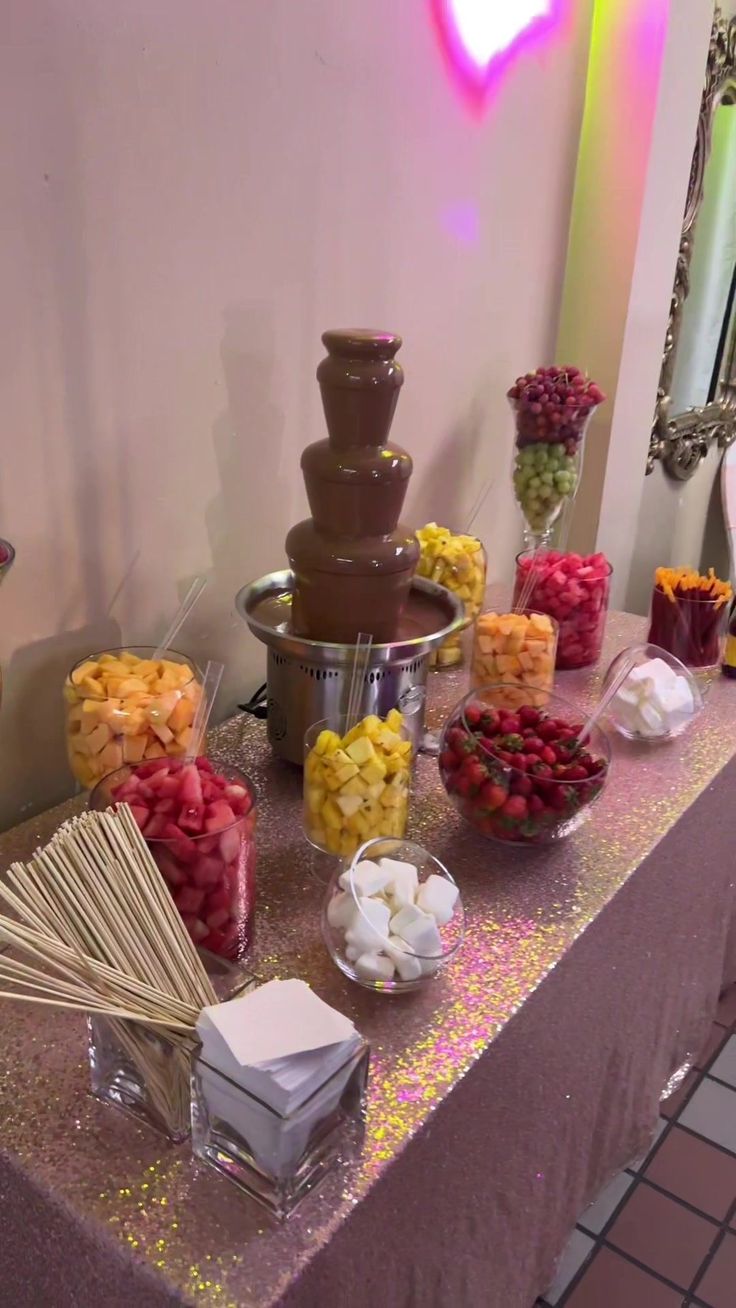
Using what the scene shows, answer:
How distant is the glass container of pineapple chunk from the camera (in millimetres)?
1252

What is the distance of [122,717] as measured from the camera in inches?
33.3

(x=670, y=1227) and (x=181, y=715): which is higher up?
(x=181, y=715)

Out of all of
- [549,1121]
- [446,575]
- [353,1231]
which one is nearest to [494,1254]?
[549,1121]

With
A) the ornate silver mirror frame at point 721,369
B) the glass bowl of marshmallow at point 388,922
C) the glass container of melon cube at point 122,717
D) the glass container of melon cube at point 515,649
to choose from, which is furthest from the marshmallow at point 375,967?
the ornate silver mirror frame at point 721,369

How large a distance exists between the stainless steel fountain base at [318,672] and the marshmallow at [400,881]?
206 mm

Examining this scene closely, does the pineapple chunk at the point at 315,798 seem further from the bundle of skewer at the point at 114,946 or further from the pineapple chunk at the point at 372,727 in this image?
the bundle of skewer at the point at 114,946

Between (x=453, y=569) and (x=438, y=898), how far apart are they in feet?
1.94

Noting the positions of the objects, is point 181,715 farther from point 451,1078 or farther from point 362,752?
point 451,1078

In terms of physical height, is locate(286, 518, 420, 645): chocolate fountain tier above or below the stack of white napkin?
above

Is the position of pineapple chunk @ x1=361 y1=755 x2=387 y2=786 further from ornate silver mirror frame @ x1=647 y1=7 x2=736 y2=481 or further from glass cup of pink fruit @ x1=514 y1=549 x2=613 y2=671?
ornate silver mirror frame @ x1=647 y1=7 x2=736 y2=481

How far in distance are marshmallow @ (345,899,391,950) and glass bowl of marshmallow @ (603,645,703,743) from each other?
472mm

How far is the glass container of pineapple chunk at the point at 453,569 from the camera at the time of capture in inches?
49.3

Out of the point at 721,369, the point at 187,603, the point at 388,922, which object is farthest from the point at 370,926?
the point at 721,369

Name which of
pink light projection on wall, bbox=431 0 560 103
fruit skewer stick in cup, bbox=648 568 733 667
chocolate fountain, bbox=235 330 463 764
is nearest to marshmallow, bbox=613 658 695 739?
fruit skewer stick in cup, bbox=648 568 733 667
